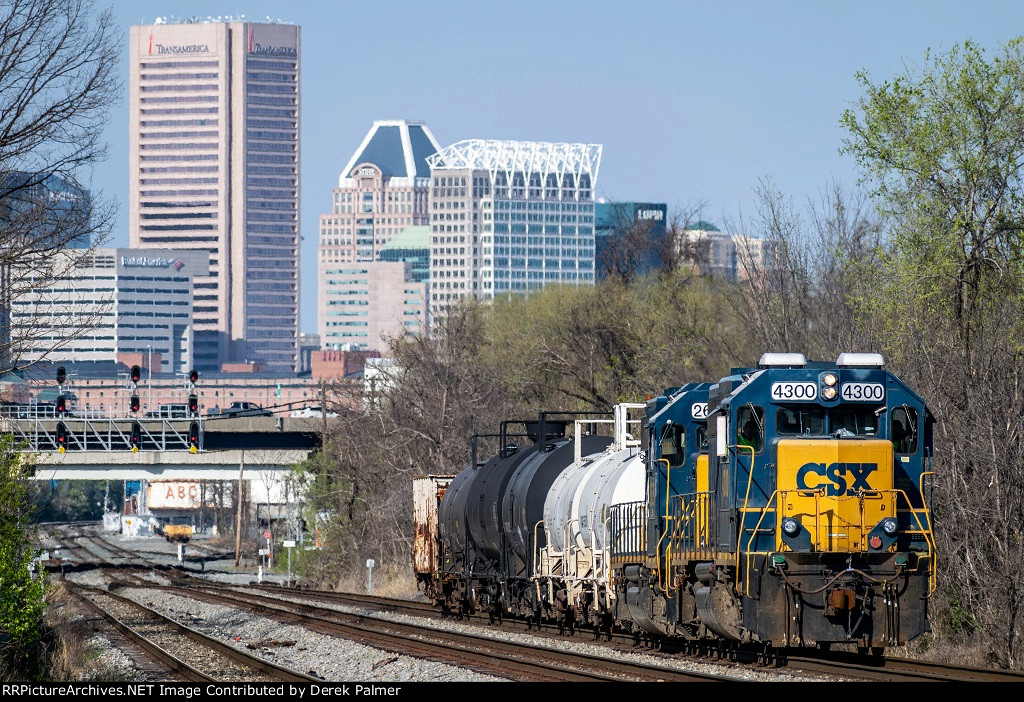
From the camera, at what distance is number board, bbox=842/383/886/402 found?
20078mm

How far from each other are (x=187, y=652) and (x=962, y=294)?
1715 centimetres

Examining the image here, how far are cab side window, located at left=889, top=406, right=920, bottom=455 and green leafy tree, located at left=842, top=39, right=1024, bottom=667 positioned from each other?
5773mm

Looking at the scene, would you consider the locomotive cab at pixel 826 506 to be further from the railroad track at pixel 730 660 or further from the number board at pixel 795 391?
the railroad track at pixel 730 660

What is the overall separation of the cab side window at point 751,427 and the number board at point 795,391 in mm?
345

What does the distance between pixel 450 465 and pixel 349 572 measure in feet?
35.8

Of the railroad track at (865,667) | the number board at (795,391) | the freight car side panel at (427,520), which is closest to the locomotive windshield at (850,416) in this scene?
the number board at (795,391)

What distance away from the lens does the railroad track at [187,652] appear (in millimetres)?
23094

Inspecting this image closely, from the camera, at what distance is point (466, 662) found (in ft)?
76.6

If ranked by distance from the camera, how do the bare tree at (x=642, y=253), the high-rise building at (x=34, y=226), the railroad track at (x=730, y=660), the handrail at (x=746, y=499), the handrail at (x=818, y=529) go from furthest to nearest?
the bare tree at (x=642, y=253) → the high-rise building at (x=34, y=226) → the handrail at (x=746, y=499) → the handrail at (x=818, y=529) → the railroad track at (x=730, y=660)

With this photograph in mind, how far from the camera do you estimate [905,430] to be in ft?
66.4

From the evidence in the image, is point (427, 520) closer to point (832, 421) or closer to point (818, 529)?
point (832, 421)

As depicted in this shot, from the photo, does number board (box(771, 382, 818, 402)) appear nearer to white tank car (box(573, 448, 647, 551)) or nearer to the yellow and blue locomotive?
the yellow and blue locomotive
